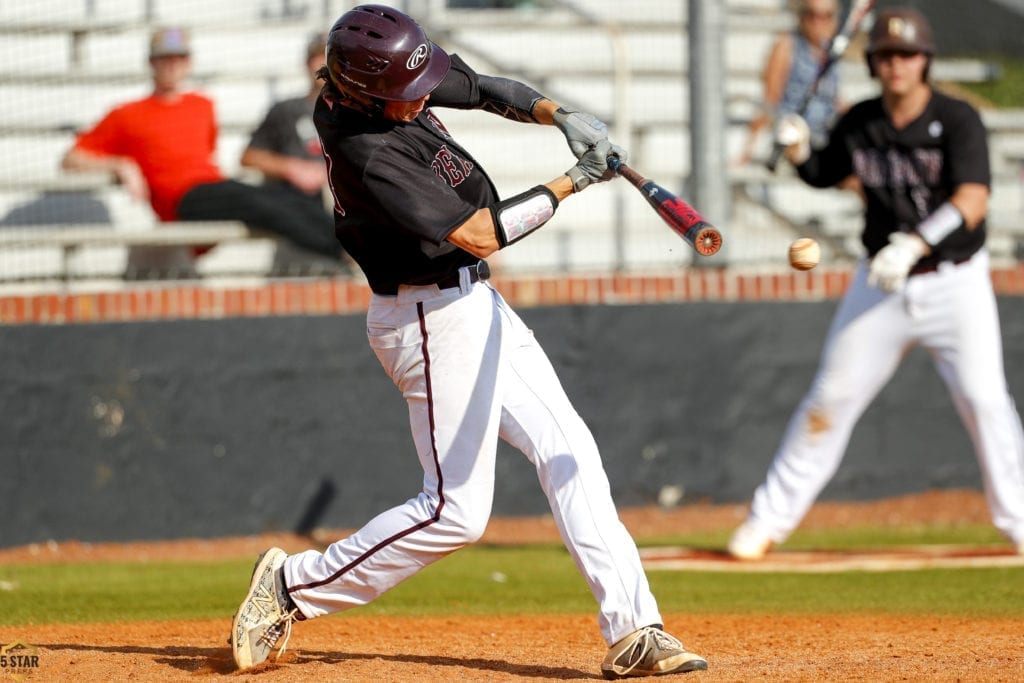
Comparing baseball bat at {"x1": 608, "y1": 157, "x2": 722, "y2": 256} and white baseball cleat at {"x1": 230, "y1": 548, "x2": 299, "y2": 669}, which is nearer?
baseball bat at {"x1": 608, "y1": 157, "x2": 722, "y2": 256}

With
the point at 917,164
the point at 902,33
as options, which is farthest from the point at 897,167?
the point at 902,33

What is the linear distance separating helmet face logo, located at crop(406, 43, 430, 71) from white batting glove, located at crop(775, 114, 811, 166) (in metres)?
3.25

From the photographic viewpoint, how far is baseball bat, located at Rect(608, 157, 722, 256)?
4.55 m

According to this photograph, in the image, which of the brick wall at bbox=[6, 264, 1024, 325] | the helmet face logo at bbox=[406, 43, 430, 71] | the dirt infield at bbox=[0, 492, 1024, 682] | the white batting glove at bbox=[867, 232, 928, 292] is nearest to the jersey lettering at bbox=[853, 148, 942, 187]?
the white batting glove at bbox=[867, 232, 928, 292]

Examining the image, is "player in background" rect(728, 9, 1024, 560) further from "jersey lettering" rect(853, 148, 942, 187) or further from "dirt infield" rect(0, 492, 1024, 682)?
"dirt infield" rect(0, 492, 1024, 682)

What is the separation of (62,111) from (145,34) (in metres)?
0.79

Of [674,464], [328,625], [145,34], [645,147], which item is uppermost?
[145,34]

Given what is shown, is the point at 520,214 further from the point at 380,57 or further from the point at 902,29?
the point at 902,29

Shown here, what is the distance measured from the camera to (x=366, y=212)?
4.53m

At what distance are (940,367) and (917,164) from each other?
996 mm

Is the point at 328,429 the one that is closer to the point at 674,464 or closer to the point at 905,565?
the point at 674,464

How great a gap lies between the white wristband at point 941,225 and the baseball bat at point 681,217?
238cm

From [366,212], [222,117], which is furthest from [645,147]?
[366,212]

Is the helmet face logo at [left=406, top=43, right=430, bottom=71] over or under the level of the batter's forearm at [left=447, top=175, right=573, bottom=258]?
over
